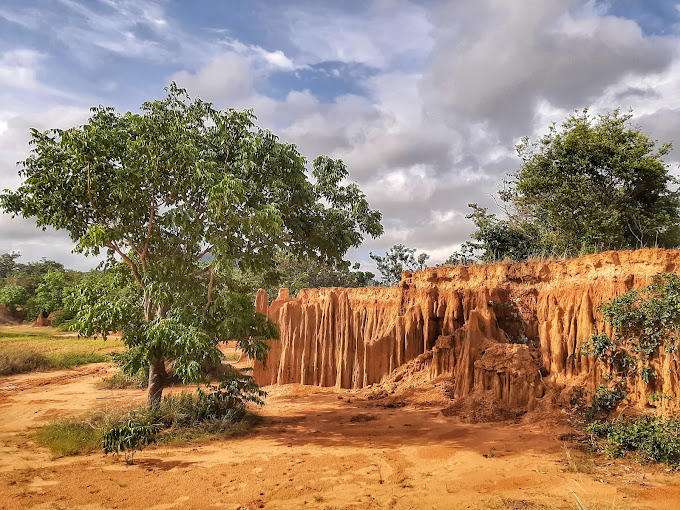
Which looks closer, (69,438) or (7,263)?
(69,438)

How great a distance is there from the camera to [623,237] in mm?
20141

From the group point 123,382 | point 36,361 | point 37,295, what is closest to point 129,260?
point 123,382

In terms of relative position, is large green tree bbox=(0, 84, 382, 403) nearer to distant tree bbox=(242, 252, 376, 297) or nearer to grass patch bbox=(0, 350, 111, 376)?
grass patch bbox=(0, 350, 111, 376)

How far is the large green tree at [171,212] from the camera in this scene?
9.27 metres

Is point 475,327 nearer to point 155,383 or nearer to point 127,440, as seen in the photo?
point 155,383

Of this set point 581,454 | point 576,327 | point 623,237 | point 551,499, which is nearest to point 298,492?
point 551,499

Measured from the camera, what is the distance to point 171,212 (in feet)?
32.0

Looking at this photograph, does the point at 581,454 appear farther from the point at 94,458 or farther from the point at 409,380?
the point at 94,458

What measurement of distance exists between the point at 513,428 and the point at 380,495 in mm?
4677

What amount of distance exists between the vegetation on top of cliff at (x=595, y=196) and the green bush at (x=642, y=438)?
1145 centimetres

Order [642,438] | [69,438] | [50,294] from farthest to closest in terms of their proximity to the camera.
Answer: [50,294] < [69,438] < [642,438]

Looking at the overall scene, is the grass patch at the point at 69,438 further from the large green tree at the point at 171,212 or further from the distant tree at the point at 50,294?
the distant tree at the point at 50,294

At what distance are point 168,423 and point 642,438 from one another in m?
9.72

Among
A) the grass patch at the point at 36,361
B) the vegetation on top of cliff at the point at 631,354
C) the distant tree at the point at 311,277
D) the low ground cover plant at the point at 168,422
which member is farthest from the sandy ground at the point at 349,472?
the distant tree at the point at 311,277
